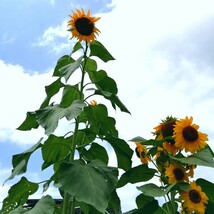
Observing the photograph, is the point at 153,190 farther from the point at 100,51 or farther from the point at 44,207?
the point at 100,51

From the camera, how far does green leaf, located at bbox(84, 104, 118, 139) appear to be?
7.38ft

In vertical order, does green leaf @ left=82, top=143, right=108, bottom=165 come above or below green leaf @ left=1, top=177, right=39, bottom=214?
above

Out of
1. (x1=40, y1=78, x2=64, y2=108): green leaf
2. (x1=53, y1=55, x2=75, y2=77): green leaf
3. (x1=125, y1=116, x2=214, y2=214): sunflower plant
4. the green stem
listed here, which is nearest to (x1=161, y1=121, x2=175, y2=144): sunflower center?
(x1=125, y1=116, x2=214, y2=214): sunflower plant

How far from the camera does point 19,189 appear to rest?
2.31m

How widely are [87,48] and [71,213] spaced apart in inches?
35.4

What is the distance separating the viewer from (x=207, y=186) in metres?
2.13

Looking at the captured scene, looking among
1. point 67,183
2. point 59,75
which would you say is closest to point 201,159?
point 67,183

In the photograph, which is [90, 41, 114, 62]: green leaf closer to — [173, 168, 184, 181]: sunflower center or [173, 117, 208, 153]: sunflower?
[173, 117, 208, 153]: sunflower

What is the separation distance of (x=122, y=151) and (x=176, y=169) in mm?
367

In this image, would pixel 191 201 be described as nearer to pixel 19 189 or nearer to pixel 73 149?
pixel 73 149

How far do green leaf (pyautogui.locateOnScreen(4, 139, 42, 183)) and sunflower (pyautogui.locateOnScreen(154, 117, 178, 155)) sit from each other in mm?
625

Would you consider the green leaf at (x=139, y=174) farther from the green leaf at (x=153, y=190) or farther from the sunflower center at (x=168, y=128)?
the sunflower center at (x=168, y=128)

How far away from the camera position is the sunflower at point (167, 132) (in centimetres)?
211

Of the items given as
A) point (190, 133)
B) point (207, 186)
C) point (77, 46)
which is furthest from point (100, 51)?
point (207, 186)
